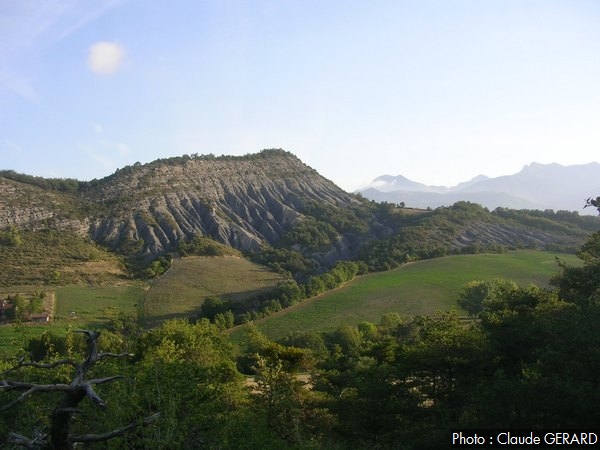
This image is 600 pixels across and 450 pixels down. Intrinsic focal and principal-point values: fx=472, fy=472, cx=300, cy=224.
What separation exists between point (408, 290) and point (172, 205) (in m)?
96.6

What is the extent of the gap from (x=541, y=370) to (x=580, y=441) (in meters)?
3.70

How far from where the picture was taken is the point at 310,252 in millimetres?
147125

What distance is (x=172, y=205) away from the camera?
161625 millimetres

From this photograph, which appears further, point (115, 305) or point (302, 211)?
point (302, 211)

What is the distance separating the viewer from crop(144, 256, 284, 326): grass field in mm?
89438

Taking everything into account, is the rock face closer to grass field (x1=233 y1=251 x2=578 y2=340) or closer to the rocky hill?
the rocky hill

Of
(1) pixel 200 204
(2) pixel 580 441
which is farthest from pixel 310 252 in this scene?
(2) pixel 580 441

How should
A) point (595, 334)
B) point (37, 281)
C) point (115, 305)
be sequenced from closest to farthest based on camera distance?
point (595, 334)
point (115, 305)
point (37, 281)

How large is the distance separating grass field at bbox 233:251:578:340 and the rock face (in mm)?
58247

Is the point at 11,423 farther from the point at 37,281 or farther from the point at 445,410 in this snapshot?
the point at 37,281

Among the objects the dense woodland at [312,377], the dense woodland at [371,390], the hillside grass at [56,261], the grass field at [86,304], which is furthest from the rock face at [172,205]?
the dense woodland at [371,390]

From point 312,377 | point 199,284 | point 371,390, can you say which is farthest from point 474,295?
point 371,390

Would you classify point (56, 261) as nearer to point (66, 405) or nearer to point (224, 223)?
point (224, 223)

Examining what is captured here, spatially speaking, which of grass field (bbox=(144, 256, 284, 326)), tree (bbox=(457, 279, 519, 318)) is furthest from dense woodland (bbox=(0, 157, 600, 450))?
grass field (bbox=(144, 256, 284, 326))
